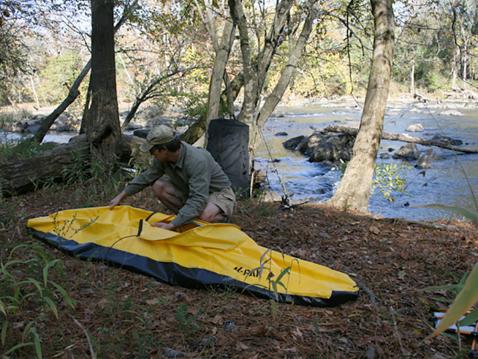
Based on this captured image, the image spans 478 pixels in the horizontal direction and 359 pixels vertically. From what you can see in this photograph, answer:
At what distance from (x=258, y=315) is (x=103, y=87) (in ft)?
15.3

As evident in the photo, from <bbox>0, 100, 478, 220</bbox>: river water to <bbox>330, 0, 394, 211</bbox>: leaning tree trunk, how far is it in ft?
2.23

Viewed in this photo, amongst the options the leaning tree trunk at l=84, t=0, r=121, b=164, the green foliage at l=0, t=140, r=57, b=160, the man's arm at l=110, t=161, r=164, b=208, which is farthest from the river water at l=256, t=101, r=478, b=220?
the green foliage at l=0, t=140, r=57, b=160

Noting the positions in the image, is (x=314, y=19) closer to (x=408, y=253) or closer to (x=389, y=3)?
(x=389, y=3)

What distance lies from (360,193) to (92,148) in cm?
366

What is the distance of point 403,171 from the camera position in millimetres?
11359

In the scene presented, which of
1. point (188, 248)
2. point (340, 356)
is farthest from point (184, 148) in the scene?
point (340, 356)

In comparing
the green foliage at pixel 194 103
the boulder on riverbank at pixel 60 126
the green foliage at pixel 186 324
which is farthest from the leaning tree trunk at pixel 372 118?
the boulder on riverbank at pixel 60 126

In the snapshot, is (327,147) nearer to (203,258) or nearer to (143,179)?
(143,179)

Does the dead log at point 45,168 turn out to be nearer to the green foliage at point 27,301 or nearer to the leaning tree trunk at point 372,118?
the green foliage at point 27,301

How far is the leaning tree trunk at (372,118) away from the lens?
19.4 ft

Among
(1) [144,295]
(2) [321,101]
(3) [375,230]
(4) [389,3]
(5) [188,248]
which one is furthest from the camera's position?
(2) [321,101]

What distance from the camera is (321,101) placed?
109ft

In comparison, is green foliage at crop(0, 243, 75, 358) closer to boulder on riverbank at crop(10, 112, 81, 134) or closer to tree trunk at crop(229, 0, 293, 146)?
tree trunk at crop(229, 0, 293, 146)

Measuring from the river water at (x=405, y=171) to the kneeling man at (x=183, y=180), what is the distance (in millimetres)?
1605
